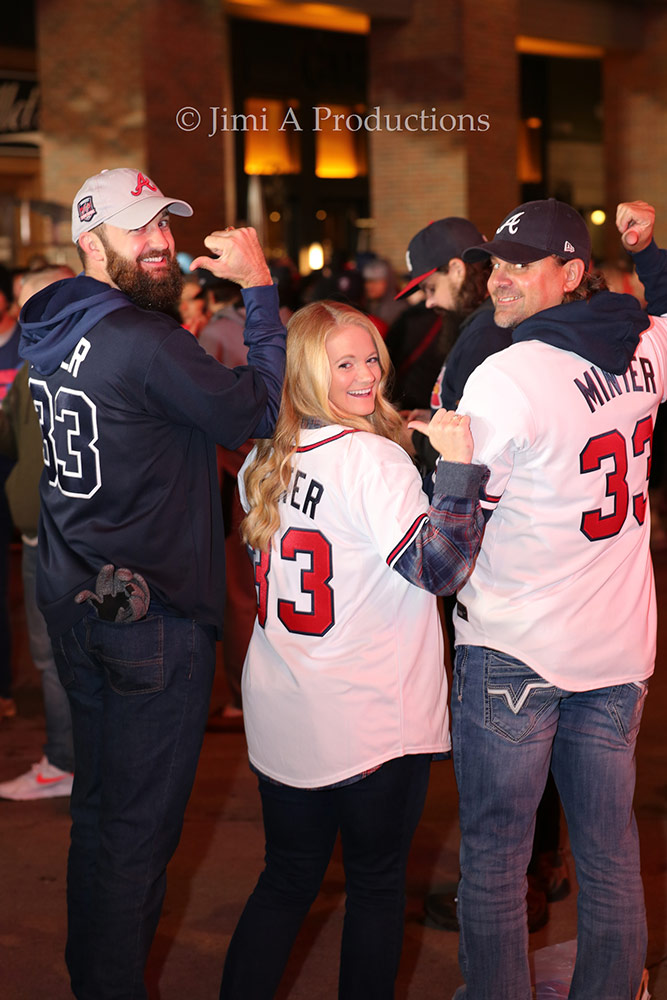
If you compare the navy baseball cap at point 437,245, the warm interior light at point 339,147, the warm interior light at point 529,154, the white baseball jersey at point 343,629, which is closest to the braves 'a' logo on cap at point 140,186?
the white baseball jersey at point 343,629

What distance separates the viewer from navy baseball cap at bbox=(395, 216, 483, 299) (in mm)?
3865

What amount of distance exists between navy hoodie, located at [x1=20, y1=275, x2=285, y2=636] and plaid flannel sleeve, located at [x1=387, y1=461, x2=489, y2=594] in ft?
1.50

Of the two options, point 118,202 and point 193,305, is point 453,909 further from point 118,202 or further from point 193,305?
point 193,305

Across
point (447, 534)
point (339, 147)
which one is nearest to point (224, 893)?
point (447, 534)

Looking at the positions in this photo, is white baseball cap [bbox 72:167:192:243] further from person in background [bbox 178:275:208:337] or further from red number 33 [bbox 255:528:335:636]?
person in background [bbox 178:275:208:337]

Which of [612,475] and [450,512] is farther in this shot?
[612,475]

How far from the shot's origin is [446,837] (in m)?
4.27

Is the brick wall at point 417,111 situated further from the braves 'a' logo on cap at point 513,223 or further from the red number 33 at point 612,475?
the red number 33 at point 612,475

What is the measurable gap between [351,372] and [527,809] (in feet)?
3.22

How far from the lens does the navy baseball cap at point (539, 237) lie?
261 centimetres

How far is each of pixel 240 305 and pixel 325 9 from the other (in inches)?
405

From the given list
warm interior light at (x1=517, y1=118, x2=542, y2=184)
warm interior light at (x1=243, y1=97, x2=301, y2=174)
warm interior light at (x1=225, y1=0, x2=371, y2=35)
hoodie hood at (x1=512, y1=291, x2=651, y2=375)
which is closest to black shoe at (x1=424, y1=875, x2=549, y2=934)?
hoodie hood at (x1=512, y1=291, x2=651, y2=375)

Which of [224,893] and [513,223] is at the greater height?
[513,223]

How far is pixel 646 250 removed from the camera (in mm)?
3092
